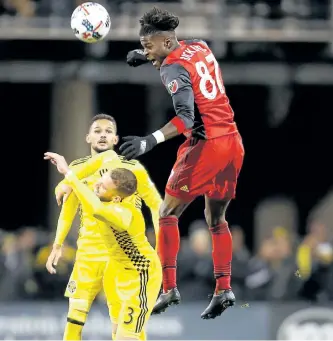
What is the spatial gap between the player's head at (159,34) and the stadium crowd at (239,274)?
677 centimetres

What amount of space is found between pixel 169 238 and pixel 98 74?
12296 millimetres

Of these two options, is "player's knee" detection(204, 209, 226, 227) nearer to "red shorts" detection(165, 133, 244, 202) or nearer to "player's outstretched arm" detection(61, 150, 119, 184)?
"red shorts" detection(165, 133, 244, 202)

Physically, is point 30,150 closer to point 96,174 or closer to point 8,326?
point 8,326

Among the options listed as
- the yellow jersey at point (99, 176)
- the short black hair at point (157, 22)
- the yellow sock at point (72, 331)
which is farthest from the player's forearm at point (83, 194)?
the yellow sock at point (72, 331)

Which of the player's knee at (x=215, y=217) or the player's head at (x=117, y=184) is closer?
the player's head at (x=117, y=184)

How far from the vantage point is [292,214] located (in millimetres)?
26281

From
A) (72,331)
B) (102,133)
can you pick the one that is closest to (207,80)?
(102,133)

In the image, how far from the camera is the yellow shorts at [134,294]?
1191cm

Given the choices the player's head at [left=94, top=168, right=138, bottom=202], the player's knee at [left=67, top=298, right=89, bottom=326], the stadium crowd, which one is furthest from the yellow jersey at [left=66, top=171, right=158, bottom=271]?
the stadium crowd

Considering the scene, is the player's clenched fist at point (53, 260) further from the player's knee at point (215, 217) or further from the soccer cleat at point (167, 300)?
the player's knee at point (215, 217)

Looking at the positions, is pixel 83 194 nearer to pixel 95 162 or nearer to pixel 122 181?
pixel 122 181

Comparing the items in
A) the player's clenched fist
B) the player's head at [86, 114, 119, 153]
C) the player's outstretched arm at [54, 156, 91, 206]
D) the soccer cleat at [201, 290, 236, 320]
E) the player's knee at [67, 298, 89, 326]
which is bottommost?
the soccer cleat at [201, 290, 236, 320]

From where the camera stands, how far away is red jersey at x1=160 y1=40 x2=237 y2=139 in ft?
35.6

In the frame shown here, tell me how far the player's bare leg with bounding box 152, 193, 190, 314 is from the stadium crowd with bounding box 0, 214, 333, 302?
5.83 meters
